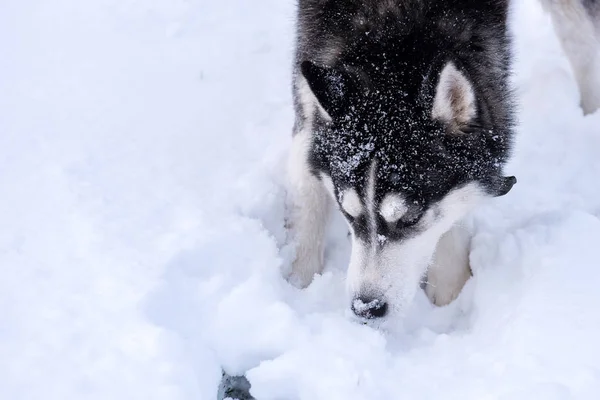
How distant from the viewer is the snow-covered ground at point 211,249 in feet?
8.26

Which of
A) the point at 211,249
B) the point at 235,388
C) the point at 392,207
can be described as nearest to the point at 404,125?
the point at 392,207

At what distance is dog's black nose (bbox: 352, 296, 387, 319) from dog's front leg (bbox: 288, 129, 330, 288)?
0.61 meters

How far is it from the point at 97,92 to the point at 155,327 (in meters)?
2.27

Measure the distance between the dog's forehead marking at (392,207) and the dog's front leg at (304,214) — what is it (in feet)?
2.27

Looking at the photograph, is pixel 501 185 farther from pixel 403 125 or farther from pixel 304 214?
pixel 304 214

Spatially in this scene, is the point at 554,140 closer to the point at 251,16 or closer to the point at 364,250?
the point at 364,250

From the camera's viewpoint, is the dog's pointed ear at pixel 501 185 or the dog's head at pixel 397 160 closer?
the dog's head at pixel 397 160

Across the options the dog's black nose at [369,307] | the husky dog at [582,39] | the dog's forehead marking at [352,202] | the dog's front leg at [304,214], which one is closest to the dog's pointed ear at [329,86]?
the dog's forehead marking at [352,202]

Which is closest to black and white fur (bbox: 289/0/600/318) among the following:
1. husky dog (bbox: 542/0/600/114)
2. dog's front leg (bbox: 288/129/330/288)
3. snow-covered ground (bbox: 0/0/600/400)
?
dog's front leg (bbox: 288/129/330/288)

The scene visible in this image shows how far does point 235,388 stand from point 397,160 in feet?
4.14

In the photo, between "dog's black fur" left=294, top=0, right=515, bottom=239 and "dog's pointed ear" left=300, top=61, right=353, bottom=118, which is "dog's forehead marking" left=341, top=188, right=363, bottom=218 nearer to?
"dog's black fur" left=294, top=0, right=515, bottom=239

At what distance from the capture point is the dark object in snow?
2609 mm

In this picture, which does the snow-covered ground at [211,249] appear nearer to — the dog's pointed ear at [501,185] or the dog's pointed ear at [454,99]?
the dog's pointed ear at [501,185]

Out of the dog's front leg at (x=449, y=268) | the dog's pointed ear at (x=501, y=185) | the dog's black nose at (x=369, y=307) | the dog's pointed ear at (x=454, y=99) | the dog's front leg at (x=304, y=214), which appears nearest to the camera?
the dog's pointed ear at (x=454, y=99)
